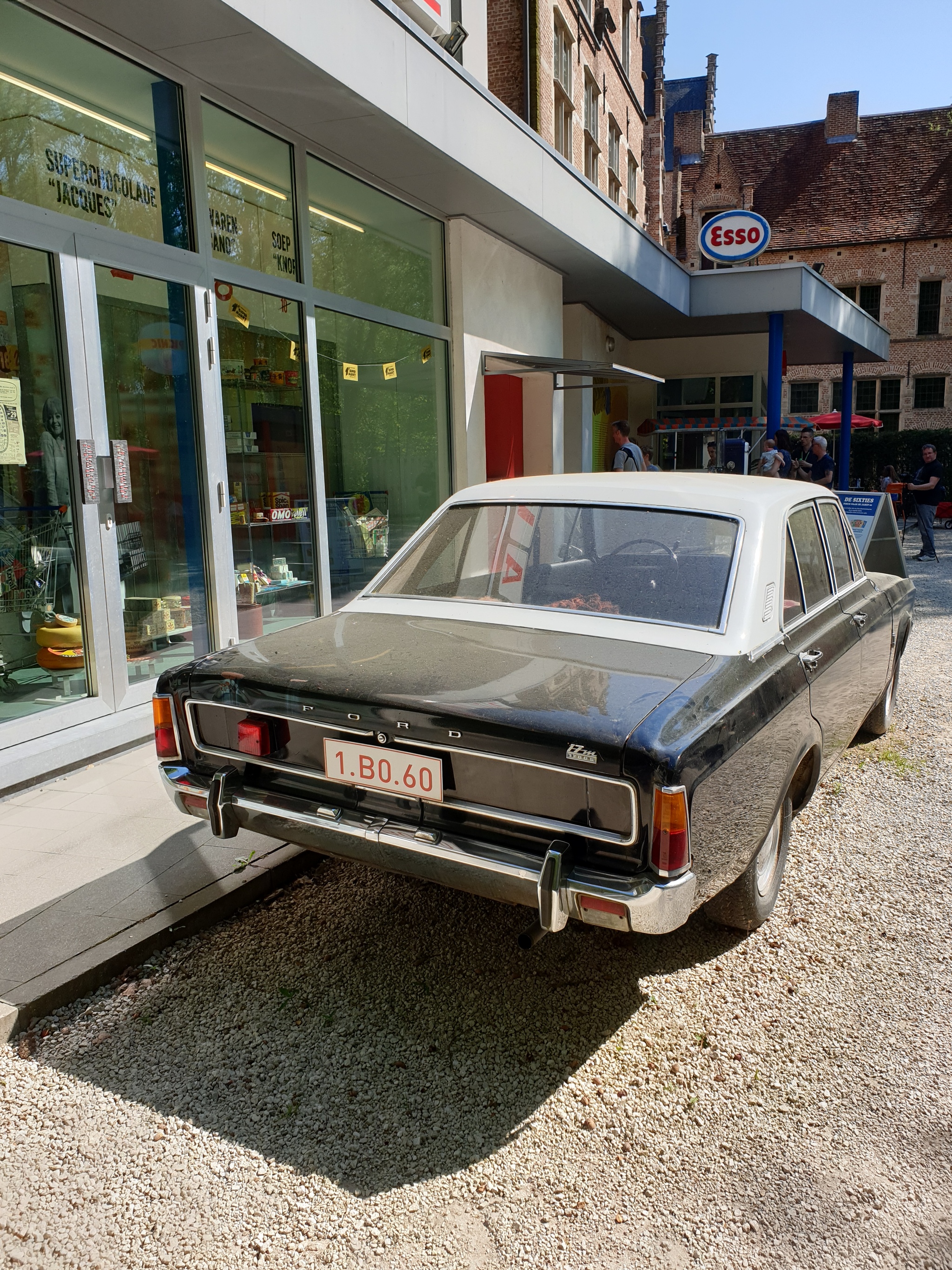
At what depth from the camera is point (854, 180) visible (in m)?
39.1

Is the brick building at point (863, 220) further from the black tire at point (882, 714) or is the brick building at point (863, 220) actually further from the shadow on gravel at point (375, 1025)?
the shadow on gravel at point (375, 1025)

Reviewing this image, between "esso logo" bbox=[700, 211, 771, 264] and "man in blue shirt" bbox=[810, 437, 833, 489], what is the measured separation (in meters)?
3.38

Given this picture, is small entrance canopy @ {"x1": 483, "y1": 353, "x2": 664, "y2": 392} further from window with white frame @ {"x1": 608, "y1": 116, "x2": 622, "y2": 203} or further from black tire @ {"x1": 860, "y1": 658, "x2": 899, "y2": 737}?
window with white frame @ {"x1": 608, "y1": 116, "x2": 622, "y2": 203}

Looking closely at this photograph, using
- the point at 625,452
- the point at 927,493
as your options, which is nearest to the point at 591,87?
the point at 927,493

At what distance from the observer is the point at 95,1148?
2410 millimetres

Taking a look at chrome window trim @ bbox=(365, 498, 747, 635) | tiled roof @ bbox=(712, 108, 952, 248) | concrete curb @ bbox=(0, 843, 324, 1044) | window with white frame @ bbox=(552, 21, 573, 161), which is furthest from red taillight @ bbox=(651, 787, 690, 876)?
tiled roof @ bbox=(712, 108, 952, 248)

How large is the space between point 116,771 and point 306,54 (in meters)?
4.41

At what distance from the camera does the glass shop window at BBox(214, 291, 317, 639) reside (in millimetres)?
6809

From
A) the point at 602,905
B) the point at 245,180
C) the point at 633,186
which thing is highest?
the point at 633,186

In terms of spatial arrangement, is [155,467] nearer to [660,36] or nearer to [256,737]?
[256,737]

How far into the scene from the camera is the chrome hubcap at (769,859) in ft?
10.9

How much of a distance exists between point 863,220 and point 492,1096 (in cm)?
4297

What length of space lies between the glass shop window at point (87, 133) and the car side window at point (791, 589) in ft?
14.1

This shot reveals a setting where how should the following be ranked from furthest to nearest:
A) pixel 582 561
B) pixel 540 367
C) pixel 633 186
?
1. pixel 633 186
2. pixel 540 367
3. pixel 582 561
